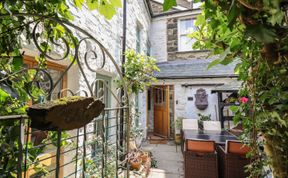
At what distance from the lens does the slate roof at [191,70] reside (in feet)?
22.9

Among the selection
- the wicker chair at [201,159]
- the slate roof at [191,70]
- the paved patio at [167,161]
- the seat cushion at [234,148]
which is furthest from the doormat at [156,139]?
the seat cushion at [234,148]

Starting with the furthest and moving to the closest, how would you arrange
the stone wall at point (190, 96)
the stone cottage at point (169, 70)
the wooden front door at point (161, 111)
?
the wooden front door at point (161, 111), the stone wall at point (190, 96), the stone cottage at point (169, 70)

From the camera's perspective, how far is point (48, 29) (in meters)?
1.09

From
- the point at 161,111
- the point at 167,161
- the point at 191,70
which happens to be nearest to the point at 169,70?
the point at 191,70

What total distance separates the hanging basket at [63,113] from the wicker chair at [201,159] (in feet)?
9.01

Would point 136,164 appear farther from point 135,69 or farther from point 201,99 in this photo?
point 201,99

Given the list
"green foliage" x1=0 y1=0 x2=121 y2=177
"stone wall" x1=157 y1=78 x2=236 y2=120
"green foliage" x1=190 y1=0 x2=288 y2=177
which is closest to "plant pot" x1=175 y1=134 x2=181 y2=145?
"stone wall" x1=157 y1=78 x2=236 y2=120

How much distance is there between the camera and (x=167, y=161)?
477cm

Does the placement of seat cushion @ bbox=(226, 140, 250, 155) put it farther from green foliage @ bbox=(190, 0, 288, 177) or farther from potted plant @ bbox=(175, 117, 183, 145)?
potted plant @ bbox=(175, 117, 183, 145)

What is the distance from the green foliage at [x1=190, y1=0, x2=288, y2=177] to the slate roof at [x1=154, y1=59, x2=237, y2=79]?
226 inches

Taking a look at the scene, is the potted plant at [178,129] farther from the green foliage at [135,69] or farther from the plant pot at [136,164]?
the green foliage at [135,69]

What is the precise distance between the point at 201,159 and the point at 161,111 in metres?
4.61

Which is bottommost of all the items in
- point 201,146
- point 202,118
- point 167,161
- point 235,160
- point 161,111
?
point 167,161

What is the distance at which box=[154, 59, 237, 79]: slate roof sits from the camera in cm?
699
